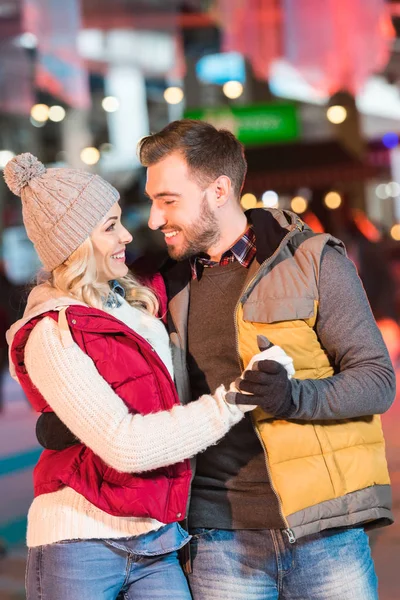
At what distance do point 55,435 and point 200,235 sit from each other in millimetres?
747

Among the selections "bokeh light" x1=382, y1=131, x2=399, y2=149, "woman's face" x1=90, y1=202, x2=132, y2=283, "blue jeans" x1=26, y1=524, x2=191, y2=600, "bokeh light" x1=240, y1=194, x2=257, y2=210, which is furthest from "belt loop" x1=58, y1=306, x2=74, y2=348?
"bokeh light" x1=382, y1=131, x2=399, y2=149

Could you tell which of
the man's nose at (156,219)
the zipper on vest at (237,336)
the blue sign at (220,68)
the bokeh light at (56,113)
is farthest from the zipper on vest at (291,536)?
the bokeh light at (56,113)

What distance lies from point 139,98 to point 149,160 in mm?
19338

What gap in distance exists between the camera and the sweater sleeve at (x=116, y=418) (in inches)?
93.1

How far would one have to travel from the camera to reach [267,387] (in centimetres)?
234

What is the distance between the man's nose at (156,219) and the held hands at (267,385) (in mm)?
674

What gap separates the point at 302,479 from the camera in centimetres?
255

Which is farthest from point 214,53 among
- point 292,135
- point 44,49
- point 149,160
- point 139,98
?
point 149,160

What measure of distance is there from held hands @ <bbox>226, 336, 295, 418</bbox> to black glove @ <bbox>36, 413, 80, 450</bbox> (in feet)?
1.48

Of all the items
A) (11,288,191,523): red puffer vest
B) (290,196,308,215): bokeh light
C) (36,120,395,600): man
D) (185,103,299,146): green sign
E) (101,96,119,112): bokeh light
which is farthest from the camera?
(101,96,119,112): bokeh light

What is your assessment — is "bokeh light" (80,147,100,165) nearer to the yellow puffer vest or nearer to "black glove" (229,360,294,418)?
the yellow puffer vest

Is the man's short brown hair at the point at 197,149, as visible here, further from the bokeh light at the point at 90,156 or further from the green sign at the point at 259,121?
the bokeh light at the point at 90,156

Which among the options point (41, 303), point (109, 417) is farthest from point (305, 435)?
point (41, 303)

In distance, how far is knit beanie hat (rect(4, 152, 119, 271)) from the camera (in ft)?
8.56
